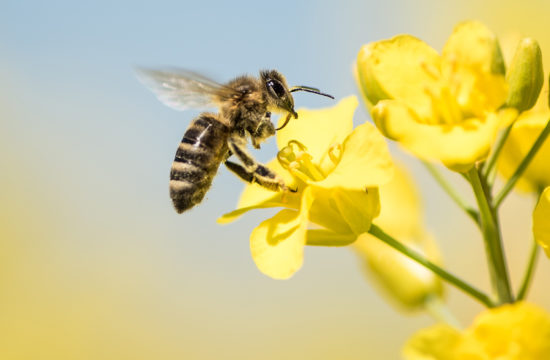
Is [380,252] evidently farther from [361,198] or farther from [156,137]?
[156,137]

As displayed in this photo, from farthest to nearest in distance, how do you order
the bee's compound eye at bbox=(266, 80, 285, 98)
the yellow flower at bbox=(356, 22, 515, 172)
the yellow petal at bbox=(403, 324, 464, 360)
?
the bee's compound eye at bbox=(266, 80, 285, 98) → the yellow flower at bbox=(356, 22, 515, 172) → the yellow petal at bbox=(403, 324, 464, 360)

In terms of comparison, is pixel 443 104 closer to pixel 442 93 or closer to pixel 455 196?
pixel 442 93

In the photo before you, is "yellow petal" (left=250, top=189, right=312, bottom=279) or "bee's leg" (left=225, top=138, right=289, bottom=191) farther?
"bee's leg" (left=225, top=138, right=289, bottom=191)

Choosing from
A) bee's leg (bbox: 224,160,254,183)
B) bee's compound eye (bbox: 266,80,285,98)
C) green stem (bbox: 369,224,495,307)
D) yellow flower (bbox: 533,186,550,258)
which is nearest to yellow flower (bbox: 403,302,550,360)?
yellow flower (bbox: 533,186,550,258)

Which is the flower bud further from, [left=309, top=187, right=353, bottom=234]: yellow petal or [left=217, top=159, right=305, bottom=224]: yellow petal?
[left=217, top=159, right=305, bottom=224]: yellow petal

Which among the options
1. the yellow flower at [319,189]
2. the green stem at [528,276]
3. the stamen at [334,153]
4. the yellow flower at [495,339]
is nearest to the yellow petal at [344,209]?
the yellow flower at [319,189]

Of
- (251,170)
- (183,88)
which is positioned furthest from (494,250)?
(183,88)

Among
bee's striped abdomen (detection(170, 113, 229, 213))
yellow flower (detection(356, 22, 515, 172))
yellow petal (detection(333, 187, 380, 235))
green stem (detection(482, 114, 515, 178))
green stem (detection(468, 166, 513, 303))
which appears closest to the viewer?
yellow flower (detection(356, 22, 515, 172))
